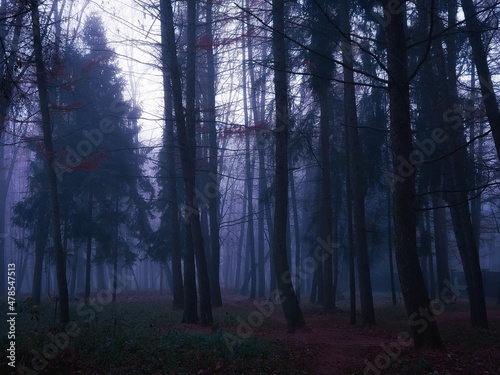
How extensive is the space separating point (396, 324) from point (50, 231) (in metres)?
18.0

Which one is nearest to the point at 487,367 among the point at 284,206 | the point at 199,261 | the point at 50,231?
the point at 284,206

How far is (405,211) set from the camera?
9.11 metres

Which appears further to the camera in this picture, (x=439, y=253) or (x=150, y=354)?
(x=439, y=253)

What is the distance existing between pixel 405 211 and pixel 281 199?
173 inches

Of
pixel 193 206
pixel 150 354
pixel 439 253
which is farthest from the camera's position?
pixel 439 253

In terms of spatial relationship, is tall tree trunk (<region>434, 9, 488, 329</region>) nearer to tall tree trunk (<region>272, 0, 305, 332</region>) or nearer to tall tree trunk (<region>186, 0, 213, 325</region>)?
tall tree trunk (<region>272, 0, 305, 332</region>)

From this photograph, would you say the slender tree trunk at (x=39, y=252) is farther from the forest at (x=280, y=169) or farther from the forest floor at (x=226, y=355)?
the forest floor at (x=226, y=355)

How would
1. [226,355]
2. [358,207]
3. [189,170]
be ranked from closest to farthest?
[226,355]
[189,170]
[358,207]

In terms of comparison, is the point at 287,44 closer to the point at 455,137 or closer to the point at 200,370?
the point at 455,137

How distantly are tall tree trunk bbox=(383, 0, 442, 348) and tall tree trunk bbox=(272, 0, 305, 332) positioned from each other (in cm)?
389

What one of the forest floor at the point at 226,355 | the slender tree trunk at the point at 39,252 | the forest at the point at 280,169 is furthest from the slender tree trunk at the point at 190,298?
the slender tree trunk at the point at 39,252

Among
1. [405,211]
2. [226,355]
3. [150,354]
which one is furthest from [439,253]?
[150,354]

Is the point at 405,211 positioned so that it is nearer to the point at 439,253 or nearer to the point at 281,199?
the point at 281,199

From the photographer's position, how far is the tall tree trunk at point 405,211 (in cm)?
903
